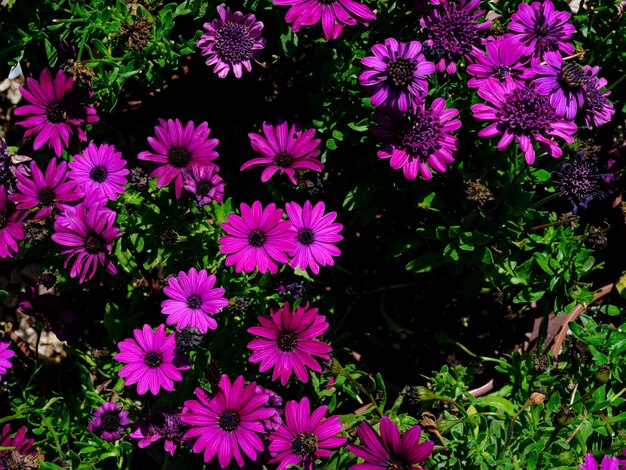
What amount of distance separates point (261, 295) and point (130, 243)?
0.51m

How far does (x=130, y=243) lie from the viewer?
231cm

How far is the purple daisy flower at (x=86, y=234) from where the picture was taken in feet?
6.17

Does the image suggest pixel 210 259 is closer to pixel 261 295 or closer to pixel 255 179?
pixel 261 295

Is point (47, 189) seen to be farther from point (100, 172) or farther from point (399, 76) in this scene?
point (399, 76)

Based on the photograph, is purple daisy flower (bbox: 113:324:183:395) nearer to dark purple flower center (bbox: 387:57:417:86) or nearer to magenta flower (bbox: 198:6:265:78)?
magenta flower (bbox: 198:6:265:78)

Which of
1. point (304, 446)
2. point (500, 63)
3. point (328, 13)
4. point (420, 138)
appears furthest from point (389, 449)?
point (328, 13)

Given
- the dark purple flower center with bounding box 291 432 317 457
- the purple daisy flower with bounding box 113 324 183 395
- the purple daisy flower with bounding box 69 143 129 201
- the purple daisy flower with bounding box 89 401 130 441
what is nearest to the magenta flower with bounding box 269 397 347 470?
the dark purple flower center with bounding box 291 432 317 457

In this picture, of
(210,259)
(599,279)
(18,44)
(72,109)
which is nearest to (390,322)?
(210,259)

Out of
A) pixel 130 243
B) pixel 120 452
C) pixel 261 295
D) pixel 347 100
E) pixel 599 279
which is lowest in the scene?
pixel 120 452

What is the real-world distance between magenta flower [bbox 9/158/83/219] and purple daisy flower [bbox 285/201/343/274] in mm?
661

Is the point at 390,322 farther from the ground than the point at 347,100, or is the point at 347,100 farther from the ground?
the point at 347,100

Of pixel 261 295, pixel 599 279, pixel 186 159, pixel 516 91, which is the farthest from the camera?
pixel 599 279

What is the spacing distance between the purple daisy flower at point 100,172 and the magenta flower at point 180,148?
0.12 meters

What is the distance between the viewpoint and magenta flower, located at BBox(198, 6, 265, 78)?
6.96 feet
